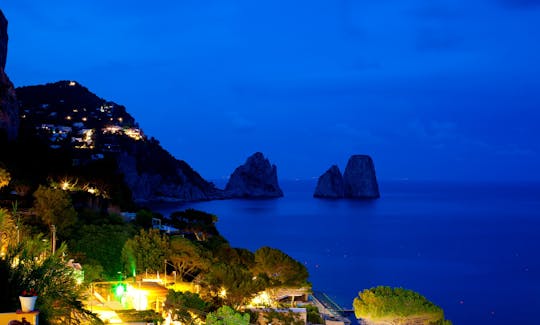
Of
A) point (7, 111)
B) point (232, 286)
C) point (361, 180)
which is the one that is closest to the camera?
point (232, 286)

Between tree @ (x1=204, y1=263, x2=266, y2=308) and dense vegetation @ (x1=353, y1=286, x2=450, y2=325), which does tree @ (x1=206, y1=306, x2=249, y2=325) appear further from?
dense vegetation @ (x1=353, y1=286, x2=450, y2=325)

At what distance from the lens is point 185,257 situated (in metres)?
17.9

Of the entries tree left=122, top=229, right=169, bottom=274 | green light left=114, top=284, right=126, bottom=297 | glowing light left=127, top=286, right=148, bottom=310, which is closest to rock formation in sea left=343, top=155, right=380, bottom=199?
tree left=122, top=229, right=169, bottom=274

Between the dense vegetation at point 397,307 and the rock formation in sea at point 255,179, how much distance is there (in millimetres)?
102924

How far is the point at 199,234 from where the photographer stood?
97.1ft

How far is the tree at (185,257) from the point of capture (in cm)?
1797

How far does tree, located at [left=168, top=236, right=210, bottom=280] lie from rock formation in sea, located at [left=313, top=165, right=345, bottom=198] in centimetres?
10923

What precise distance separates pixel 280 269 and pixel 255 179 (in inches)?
4016

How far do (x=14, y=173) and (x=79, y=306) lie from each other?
23.1 meters

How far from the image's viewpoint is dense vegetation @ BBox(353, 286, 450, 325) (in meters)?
15.1

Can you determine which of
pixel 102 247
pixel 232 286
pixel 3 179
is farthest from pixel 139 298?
pixel 3 179

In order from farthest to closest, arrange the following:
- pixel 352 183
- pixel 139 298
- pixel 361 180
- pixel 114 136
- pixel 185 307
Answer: pixel 352 183, pixel 361 180, pixel 114 136, pixel 139 298, pixel 185 307

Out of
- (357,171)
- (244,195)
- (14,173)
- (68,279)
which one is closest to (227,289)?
(68,279)

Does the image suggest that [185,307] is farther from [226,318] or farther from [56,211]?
[56,211]
